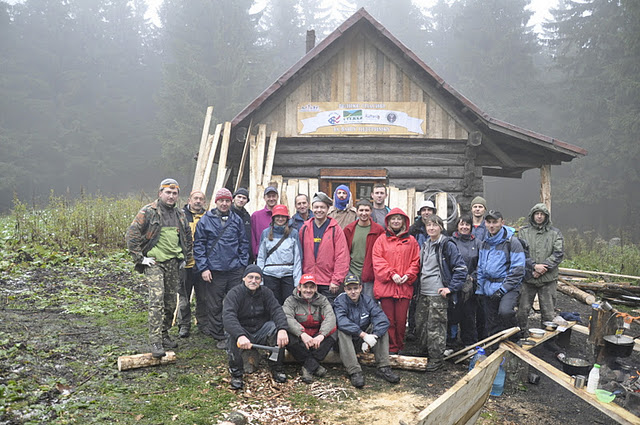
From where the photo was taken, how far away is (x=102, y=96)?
37.8 m

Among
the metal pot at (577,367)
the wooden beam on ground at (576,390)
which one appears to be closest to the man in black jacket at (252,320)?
the wooden beam on ground at (576,390)

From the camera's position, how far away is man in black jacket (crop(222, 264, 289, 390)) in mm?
4906

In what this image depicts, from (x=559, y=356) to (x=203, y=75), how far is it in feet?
100

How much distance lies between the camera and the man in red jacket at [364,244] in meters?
5.91

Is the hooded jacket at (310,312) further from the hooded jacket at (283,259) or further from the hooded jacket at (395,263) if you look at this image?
the hooded jacket at (395,263)

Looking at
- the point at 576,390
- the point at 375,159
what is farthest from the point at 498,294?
the point at 375,159

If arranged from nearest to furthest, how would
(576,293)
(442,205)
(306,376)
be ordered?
(306,376)
(442,205)
(576,293)

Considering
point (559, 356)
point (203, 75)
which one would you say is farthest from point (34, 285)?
point (203, 75)

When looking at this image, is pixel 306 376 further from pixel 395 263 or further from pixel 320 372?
pixel 395 263

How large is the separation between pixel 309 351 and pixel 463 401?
2.38 metres

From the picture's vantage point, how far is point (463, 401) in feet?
10.4

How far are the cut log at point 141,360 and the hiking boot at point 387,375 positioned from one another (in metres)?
2.46

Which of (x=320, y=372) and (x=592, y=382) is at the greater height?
(x=592, y=382)

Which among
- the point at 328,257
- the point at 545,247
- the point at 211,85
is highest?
the point at 211,85
